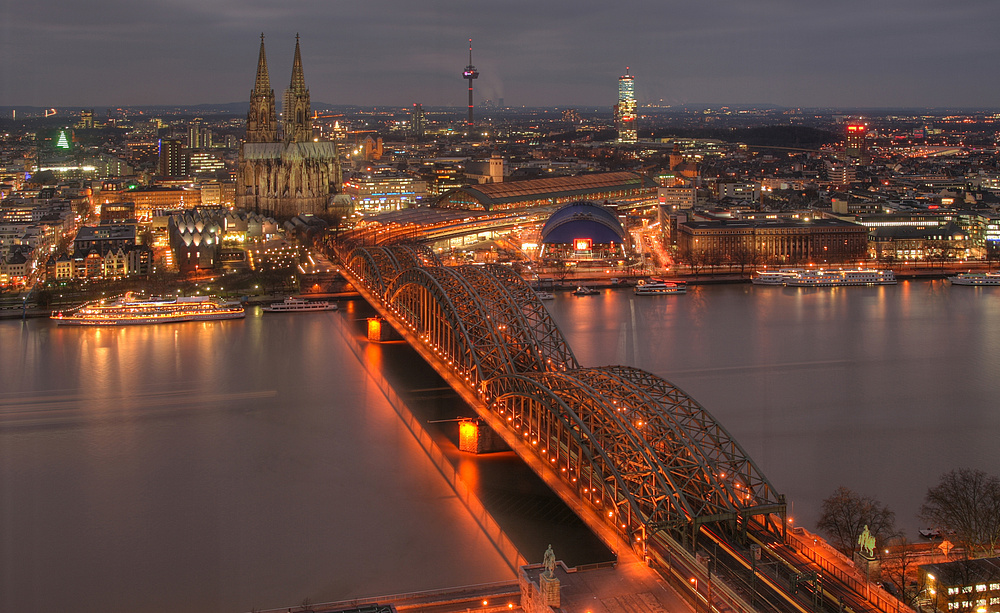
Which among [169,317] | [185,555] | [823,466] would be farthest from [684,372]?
[169,317]

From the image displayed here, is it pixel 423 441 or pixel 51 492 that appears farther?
pixel 423 441

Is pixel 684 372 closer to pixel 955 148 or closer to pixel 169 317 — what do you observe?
pixel 169 317

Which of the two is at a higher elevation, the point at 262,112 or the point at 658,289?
the point at 262,112

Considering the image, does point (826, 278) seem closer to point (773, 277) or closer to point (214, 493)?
point (773, 277)

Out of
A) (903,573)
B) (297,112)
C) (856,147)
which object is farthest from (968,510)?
(856,147)

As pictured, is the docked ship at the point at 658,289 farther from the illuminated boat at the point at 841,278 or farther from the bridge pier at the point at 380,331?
the bridge pier at the point at 380,331

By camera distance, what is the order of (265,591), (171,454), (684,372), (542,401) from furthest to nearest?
1. (684,372)
2. (171,454)
3. (542,401)
4. (265,591)

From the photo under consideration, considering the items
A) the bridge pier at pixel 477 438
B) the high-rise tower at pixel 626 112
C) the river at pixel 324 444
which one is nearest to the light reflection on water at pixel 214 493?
the river at pixel 324 444
